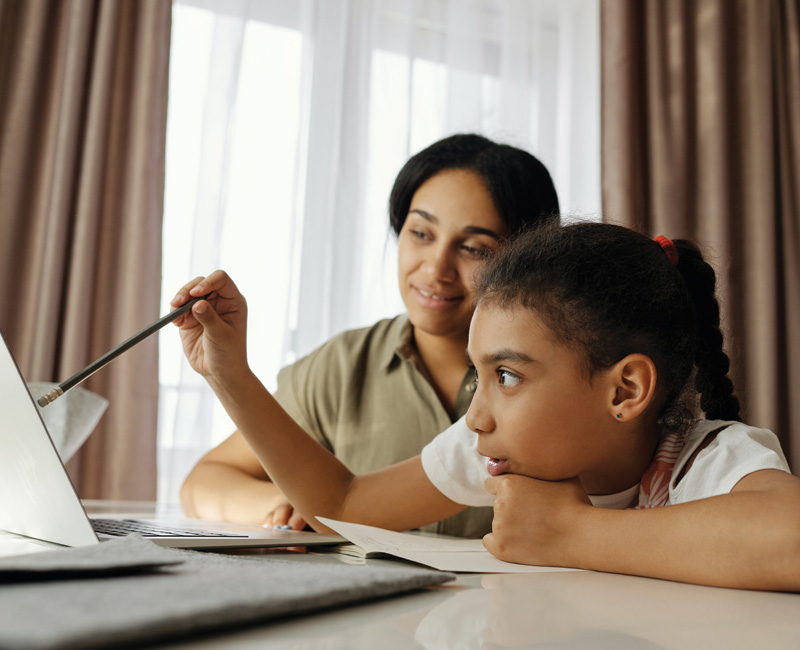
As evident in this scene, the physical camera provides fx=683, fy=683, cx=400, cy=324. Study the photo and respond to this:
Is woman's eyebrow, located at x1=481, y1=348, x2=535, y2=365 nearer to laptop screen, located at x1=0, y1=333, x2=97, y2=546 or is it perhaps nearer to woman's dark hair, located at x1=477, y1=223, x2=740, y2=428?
woman's dark hair, located at x1=477, y1=223, x2=740, y2=428

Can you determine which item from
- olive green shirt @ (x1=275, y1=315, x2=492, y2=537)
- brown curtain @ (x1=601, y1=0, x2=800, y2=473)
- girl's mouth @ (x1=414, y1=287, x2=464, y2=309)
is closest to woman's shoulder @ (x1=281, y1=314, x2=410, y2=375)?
olive green shirt @ (x1=275, y1=315, x2=492, y2=537)

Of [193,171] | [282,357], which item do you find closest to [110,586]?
[282,357]

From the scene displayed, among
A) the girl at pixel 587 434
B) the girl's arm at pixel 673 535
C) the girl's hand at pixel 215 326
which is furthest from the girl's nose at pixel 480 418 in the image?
the girl's hand at pixel 215 326

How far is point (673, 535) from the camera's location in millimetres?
553

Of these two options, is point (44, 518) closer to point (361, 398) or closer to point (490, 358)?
point (490, 358)

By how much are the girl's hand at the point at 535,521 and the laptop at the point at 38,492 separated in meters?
0.17

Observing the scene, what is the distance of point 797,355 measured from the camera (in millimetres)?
2320

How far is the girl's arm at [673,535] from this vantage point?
20.4 inches

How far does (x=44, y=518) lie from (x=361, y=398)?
2.67ft

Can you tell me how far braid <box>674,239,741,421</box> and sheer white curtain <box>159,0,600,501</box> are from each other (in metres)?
1.14

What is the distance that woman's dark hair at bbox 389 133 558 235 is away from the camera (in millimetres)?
1268

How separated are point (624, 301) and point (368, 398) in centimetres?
70

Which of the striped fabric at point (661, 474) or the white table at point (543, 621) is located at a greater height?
the striped fabric at point (661, 474)

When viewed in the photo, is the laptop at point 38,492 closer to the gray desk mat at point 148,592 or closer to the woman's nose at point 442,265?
the gray desk mat at point 148,592
